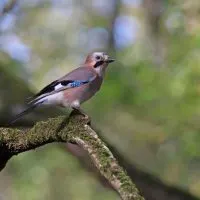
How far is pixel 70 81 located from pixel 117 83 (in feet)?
12.5

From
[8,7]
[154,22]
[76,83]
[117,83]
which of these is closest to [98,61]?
[76,83]

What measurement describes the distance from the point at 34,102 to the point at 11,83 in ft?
5.88

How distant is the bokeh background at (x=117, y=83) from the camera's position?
890cm

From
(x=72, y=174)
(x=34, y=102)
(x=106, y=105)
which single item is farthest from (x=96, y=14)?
(x=34, y=102)

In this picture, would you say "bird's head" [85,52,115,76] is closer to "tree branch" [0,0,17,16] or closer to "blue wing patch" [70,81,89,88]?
"blue wing patch" [70,81,89,88]

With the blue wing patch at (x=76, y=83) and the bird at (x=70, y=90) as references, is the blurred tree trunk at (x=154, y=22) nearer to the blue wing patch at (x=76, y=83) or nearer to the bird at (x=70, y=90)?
the bird at (x=70, y=90)

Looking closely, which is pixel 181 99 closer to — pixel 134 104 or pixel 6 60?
pixel 134 104

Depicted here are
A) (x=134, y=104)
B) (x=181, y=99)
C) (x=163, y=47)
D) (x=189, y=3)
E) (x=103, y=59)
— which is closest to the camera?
(x=103, y=59)

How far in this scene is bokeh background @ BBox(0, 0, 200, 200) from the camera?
890 cm

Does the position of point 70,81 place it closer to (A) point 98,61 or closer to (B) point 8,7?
(A) point 98,61

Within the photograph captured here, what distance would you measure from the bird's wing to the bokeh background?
3.64 feet

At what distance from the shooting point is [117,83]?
9.20 meters

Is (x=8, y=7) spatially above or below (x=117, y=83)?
above

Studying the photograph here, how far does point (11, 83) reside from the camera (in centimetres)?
700
